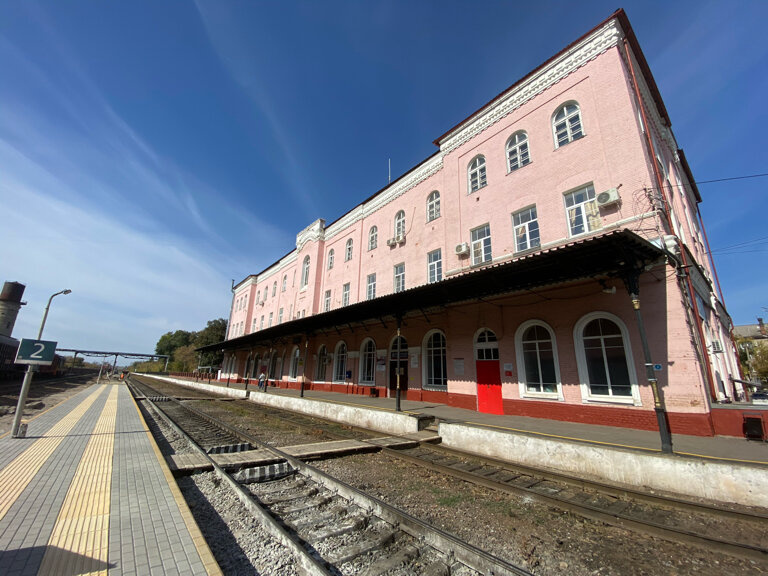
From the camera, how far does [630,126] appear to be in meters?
10.5

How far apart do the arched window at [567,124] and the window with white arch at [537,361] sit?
7238 millimetres

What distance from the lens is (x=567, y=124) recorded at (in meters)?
12.4

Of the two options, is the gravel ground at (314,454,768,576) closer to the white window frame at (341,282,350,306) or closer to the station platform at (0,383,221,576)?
the station platform at (0,383,221,576)

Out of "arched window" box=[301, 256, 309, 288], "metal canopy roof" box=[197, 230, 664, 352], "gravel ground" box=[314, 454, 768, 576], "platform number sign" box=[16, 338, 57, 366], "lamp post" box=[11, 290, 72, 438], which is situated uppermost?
"arched window" box=[301, 256, 309, 288]

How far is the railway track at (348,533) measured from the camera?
345cm

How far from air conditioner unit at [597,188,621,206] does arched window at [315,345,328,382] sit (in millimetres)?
18590

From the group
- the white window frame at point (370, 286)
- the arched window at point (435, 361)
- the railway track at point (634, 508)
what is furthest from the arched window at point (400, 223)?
the railway track at point (634, 508)

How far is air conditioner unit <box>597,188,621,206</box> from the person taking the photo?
10117 millimetres

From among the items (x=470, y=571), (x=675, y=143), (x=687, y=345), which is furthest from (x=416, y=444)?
(x=675, y=143)

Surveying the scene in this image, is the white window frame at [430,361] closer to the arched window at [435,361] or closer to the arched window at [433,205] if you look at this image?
the arched window at [435,361]

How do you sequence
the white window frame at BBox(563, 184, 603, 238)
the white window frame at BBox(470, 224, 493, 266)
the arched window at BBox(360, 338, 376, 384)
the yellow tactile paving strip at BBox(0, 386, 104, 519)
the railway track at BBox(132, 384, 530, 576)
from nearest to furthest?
the railway track at BBox(132, 384, 530, 576), the yellow tactile paving strip at BBox(0, 386, 104, 519), the white window frame at BBox(563, 184, 603, 238), the white window frame at BBox(470, 224, 493, 266), the arched window at BBox(360, 338, 376, 384)

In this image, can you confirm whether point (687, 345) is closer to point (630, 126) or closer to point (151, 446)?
point (630, 126)

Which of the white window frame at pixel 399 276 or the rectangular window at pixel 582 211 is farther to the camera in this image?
the white window frame at pixel 399 276

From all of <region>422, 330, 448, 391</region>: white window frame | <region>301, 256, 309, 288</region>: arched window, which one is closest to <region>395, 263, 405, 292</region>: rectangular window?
<region>422, 330, 448, 391</region>: white window frame
